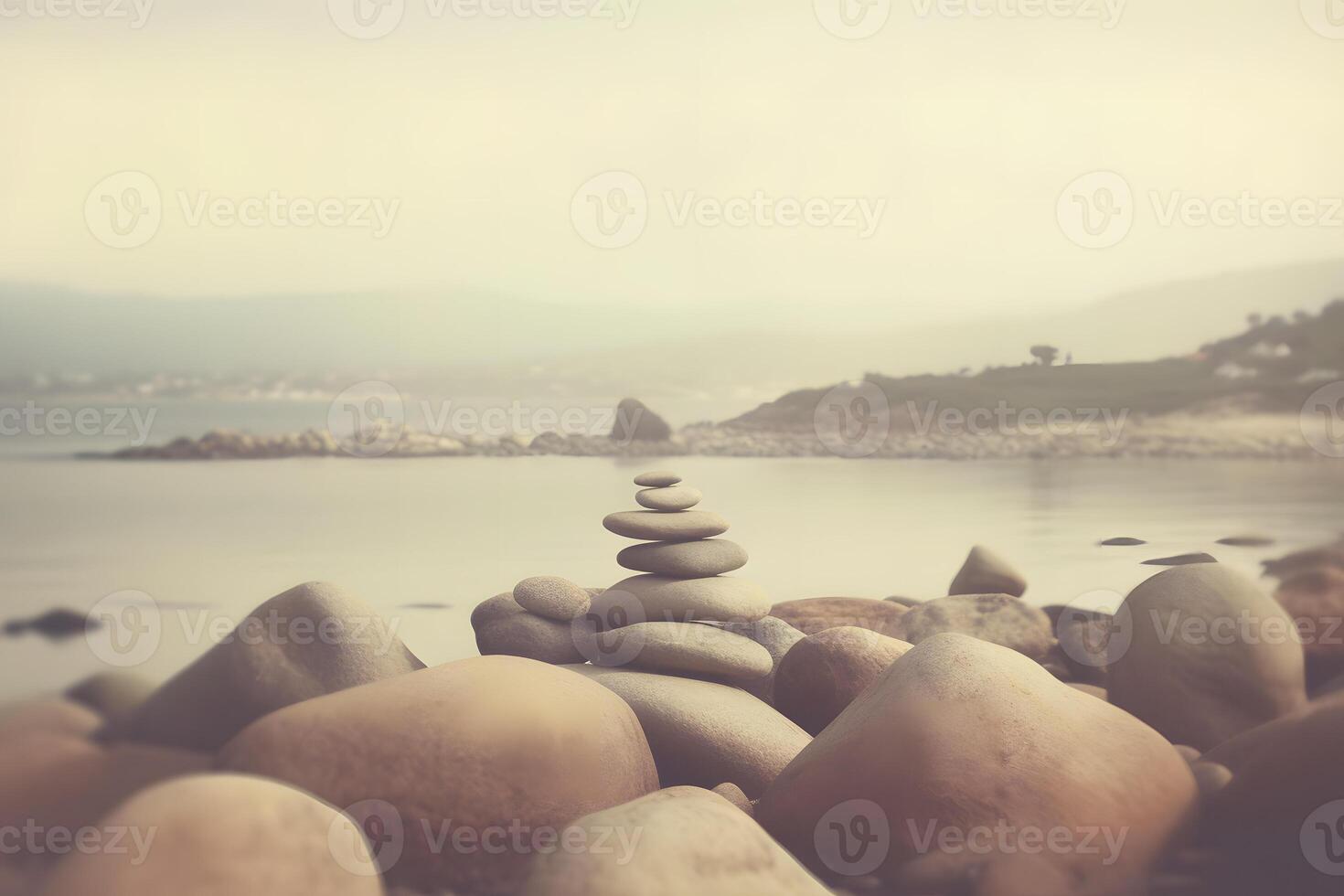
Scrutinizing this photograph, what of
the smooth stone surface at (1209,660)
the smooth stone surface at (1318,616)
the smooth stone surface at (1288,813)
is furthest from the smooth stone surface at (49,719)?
the smooth stone surface at (1318,616)

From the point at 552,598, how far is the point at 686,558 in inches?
24.1

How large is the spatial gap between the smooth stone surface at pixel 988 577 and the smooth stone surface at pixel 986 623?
44 centimetres

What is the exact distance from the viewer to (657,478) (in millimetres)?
4961

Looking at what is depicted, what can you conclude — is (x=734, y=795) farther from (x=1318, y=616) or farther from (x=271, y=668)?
(x=1318, y=616)

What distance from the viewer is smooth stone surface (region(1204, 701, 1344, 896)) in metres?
2.82

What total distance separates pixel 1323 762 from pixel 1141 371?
4.67 meters

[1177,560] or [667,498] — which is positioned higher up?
[667,498]

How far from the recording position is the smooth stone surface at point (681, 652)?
4.47 metres

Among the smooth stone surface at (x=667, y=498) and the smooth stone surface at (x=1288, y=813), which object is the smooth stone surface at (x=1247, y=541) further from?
the smooth stone surface at (x=1288, y=813)

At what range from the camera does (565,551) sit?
596 centimetres

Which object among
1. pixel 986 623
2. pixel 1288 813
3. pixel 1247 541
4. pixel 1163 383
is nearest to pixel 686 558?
pixel 986 623

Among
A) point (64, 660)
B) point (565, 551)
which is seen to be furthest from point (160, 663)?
point (565, 551)

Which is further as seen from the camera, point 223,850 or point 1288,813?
point 1288,813

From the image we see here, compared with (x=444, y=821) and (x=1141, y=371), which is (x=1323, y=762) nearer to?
(x=444, y=821)
